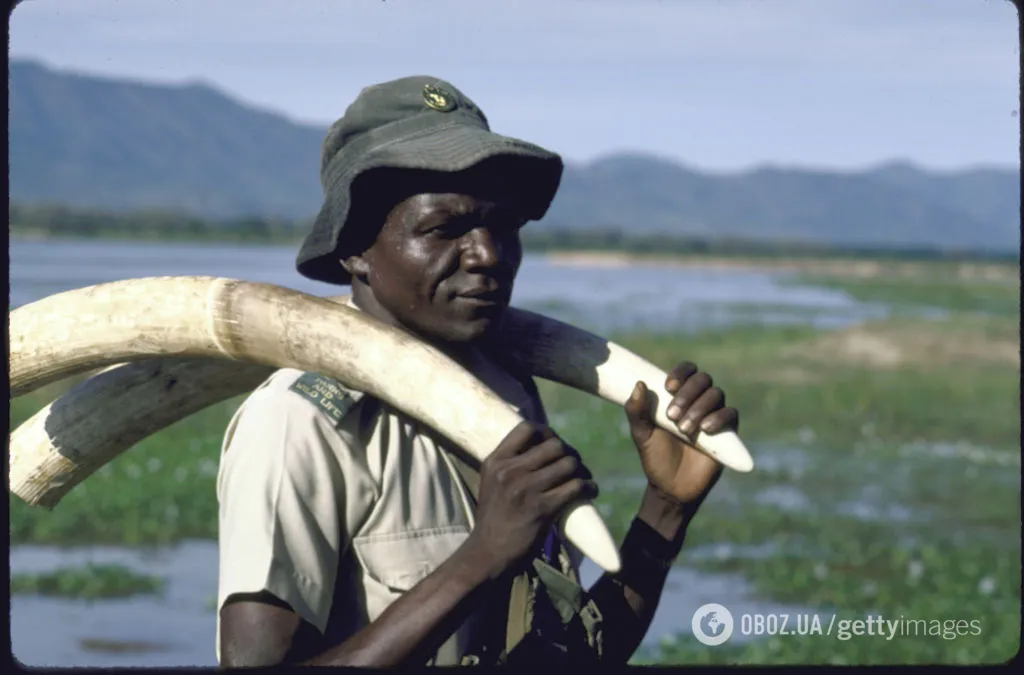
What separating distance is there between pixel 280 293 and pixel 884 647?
7.21 metres

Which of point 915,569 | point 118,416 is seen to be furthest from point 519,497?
point 915,569

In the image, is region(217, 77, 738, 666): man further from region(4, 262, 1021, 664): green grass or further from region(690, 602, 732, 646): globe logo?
region(4, 262, 1021, 664): green grass

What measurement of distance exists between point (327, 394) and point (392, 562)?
29 cm

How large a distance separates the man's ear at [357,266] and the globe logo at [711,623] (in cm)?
487

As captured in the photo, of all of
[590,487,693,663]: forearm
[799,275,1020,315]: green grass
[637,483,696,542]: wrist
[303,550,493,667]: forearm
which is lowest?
[799,275,1020,315]: green grass

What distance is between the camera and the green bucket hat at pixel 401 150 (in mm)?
2379

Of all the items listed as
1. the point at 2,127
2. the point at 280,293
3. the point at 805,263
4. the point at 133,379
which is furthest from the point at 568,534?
the point at 805,263

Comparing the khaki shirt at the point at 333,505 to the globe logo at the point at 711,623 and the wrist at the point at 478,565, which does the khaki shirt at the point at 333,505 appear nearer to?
the wrist at the point at 478,565

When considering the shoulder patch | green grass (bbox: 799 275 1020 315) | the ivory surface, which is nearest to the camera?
the shoulder patch

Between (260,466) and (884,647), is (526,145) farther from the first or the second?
(884,647)

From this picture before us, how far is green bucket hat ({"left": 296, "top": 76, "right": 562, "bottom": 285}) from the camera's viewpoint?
2.38m

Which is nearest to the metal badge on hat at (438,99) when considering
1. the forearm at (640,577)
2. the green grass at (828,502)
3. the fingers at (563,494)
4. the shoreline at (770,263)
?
the fingers at (563,494)

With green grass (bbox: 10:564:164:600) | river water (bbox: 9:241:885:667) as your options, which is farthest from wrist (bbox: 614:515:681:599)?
green grass (bbox: 10:564:164:600)

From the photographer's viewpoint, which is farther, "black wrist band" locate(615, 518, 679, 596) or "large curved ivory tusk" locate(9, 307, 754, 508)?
"black wrist band" locate(615, 518, 679, 596)
